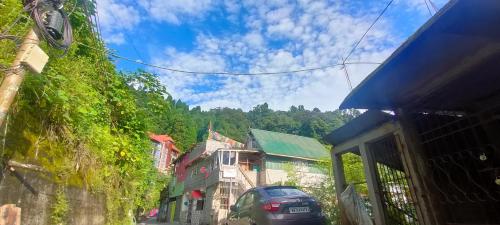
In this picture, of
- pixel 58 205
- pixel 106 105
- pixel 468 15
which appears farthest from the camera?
pixel 106 105

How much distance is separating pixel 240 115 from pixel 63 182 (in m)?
68.6

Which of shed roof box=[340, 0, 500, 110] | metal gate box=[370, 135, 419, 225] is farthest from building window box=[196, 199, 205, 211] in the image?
shed roof box=[340, 0, 500, 110]

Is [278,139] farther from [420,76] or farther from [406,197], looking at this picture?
[420,76]

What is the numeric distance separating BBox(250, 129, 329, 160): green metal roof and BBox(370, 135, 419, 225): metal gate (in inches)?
723

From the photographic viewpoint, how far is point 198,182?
27.9 metres

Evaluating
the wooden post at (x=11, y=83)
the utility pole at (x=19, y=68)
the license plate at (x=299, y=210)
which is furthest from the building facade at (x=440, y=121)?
the wooden post at (x=11, y=83)

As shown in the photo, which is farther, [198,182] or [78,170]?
[198,182]

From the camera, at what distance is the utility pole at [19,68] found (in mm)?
2868

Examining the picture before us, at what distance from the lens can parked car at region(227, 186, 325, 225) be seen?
6.90 m

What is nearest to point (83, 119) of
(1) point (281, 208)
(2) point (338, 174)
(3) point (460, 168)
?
(1) point (281, 208)

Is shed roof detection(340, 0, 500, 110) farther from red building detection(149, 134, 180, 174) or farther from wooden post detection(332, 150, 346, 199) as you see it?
red building detection(149, 134, 180, 174)

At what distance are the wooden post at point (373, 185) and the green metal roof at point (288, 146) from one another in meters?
18.4

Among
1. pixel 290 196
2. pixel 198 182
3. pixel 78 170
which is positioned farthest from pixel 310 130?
pixel 78 170

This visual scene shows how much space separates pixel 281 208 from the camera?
23.0ft
